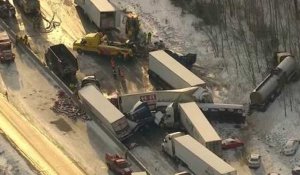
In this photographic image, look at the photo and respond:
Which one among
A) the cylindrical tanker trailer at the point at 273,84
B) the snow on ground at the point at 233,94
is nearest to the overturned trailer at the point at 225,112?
the snow on ground at the point at 233,94

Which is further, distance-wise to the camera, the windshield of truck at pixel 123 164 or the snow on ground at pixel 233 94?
the snow on ground at pixel 233 94

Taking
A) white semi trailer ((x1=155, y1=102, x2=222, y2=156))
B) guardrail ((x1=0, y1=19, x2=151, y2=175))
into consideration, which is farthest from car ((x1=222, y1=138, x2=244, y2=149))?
guardrail ((x1=0, y1=19, x2=151, y2=175))

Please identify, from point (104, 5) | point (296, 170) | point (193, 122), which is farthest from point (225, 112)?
point (104, 5)

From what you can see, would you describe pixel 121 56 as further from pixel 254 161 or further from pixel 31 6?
pixel 254 161

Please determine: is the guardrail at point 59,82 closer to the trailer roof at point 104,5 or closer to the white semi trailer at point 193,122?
the white semi trailer at point 193,122

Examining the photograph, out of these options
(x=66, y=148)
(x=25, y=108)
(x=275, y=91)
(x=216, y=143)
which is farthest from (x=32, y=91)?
(x=275, y=91)

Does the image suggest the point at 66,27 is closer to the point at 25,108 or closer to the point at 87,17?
the point at 87,17
